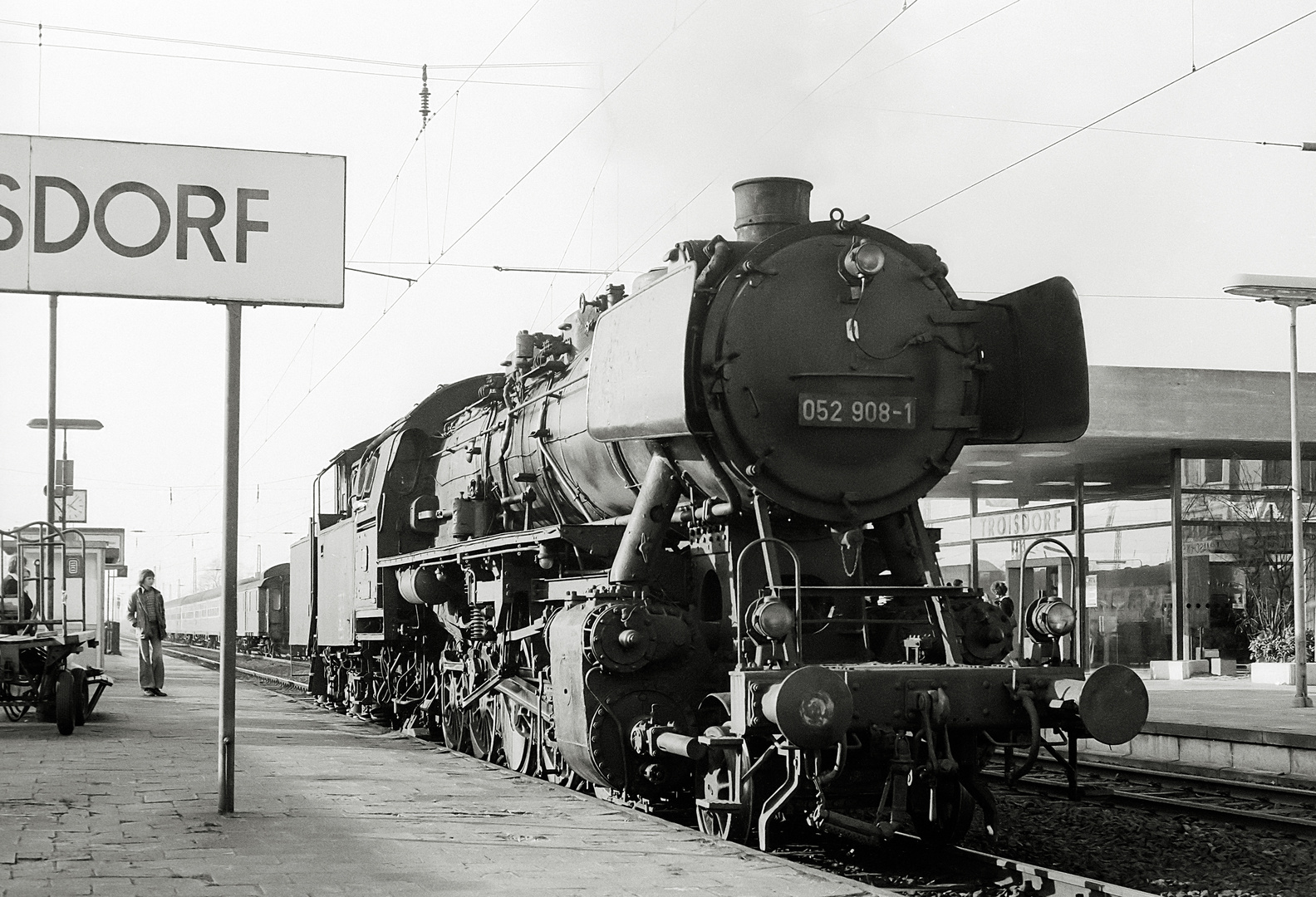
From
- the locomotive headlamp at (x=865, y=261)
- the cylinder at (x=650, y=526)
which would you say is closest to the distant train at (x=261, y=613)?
the cylinder at (x=650, y=526)

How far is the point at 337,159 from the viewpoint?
23.5ft

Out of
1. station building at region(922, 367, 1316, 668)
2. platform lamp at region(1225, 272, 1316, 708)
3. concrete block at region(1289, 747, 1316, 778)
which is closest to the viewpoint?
concrete block at region(1289, 747, 1316, 778)

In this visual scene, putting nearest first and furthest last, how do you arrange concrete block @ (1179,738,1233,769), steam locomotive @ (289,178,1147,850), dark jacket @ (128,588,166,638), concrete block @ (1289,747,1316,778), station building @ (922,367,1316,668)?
steam locomotive @ (289,178,1147,850) → concrete block @ (1289,747,1316,778) → concrete block @ (1179,738,1233,769) → dark jacket @ (128,588,166,638) → station building @ (922,367,1316,668)

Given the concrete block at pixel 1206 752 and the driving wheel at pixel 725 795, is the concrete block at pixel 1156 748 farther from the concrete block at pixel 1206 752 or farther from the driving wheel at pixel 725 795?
the driving wheel at pixel 725 795

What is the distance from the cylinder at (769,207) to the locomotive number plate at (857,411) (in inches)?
39.5

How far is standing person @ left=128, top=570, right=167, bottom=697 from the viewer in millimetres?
16219

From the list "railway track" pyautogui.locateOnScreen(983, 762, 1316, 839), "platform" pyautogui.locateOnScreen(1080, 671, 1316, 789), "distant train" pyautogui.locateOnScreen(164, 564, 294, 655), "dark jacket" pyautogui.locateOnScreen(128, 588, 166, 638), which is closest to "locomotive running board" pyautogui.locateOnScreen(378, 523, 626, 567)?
"railway track" pyautogui.locateOnScreen(983, 762, 1316, 839)

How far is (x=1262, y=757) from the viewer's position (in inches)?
427

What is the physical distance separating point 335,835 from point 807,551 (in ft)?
9.18

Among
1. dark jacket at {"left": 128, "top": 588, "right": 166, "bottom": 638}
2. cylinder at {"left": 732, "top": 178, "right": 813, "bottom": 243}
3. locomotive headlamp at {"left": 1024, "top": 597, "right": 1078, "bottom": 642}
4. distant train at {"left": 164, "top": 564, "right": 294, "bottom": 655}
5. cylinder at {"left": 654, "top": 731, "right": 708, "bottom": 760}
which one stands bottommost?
distant train at {"left": 164, "top": 564, "right": 294, "bottom": 655}

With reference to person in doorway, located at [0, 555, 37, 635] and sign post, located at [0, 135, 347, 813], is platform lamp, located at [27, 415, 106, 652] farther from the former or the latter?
sign post, located at [0, 135, 347, 813]

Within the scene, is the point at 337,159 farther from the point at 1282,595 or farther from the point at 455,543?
the point at 1282,595

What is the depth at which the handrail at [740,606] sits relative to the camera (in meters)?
6.62

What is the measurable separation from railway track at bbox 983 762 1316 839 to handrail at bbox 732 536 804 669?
1342 millimetres
